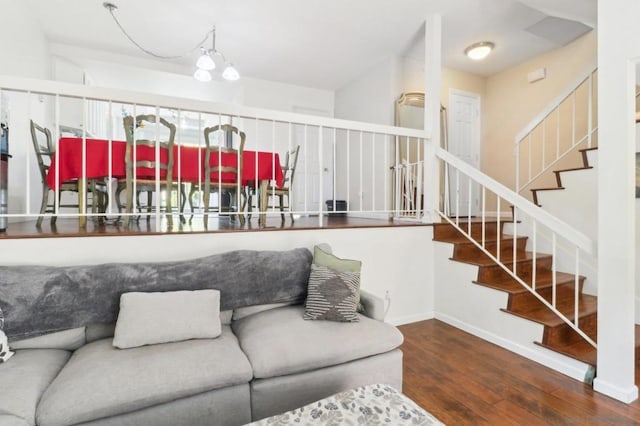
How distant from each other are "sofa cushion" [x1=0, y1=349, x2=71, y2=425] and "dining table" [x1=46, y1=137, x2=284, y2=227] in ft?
3.88

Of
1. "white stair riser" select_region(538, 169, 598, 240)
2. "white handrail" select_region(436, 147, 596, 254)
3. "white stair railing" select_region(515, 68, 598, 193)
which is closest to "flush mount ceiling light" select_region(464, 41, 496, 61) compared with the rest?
"white stair railing" select_region(515, 68, 598, 193)

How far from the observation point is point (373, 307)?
83.8 inches

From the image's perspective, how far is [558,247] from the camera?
3250mm

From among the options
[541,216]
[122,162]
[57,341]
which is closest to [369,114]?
[541,216]

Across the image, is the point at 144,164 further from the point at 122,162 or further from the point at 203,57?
the point at 203,57

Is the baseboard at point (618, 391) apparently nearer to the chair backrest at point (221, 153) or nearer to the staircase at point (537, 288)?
the staircase at point (537, 288)

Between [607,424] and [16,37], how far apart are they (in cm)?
583

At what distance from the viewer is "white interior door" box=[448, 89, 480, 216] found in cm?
540

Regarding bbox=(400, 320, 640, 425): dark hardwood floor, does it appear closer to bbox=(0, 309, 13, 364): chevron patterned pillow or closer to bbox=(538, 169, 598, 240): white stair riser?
bbox=(538, 169, 598, 240): white stair riser

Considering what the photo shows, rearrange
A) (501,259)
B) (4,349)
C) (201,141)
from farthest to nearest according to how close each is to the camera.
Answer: (201,141) < (501,259) < (4,349)

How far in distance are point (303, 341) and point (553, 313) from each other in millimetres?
2071

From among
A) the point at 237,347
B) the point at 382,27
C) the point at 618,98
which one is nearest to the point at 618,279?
the point at 618,98

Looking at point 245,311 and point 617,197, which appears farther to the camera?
point 245,311

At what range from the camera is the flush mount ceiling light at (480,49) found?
176 inches
